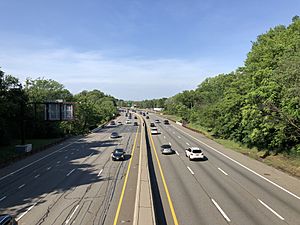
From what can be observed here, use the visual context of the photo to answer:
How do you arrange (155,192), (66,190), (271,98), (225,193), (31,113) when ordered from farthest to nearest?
(31,113) → (271,98) → (66,190) → (155,192) → (225,193)

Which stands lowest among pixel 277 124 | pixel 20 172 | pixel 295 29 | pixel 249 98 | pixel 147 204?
pixel 20 172

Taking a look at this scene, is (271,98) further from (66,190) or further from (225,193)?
(66,190)

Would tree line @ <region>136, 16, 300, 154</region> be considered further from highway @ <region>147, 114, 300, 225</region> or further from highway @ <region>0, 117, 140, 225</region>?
highway @ <region>0, 117, 140, 225</region>

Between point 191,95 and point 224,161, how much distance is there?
392 ft

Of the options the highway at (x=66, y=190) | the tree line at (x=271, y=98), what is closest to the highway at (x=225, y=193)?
the highway at (x=66, y=190)

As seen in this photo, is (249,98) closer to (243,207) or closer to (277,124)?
(277,124)

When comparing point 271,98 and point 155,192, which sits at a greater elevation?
point 271,98

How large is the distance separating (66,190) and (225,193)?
11.7 metres

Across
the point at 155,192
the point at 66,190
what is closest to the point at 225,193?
the point at 155,192

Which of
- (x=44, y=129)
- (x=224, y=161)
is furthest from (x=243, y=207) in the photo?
(x=44, y=129)

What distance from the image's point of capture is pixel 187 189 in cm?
2119

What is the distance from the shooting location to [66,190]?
21812 millimetres

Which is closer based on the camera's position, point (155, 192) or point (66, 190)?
point (155, 192)

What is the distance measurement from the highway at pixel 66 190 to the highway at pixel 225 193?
2987 mm
